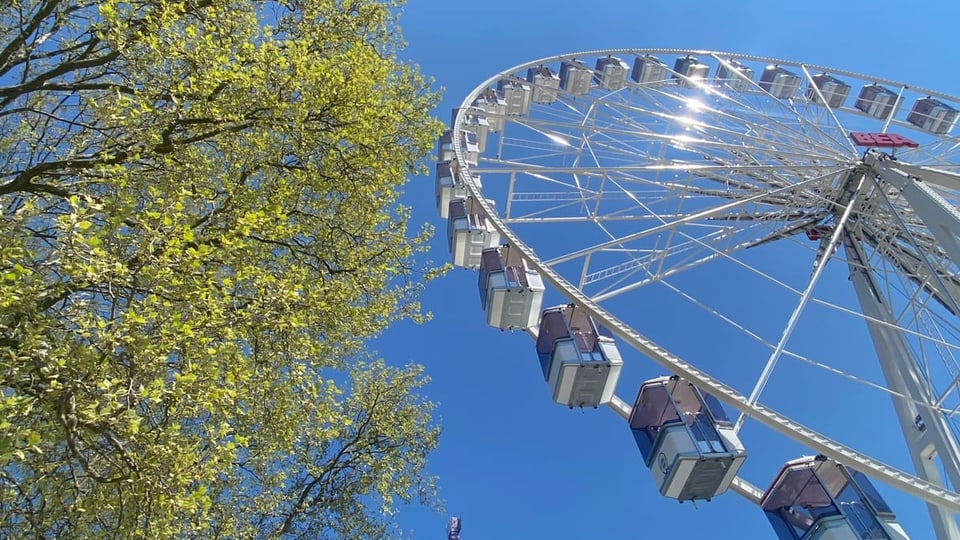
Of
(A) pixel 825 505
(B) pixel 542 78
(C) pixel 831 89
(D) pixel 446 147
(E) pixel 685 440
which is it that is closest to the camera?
(A) pixel 825 505

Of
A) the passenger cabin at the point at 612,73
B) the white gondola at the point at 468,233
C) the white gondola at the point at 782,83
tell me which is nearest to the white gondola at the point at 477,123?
the white gondola at the point at 468,233

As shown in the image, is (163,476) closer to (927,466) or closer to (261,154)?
(261,154)

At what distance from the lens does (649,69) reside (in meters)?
21.8

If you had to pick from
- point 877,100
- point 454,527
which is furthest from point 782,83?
point 454,527

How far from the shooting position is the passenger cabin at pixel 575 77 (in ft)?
69.2

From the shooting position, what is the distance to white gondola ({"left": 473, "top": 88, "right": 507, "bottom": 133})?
57.5 ft

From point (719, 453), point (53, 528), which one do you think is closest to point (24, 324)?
point (53, 528)

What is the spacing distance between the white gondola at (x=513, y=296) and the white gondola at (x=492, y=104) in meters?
8.77

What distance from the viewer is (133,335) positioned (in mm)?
3934

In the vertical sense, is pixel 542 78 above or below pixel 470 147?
above

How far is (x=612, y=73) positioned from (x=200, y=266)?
65.1ft

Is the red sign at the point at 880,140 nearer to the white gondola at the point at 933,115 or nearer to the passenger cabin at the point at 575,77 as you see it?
the white gondola at the point at 933,115

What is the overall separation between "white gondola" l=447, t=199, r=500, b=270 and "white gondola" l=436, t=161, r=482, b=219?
2.00 ft

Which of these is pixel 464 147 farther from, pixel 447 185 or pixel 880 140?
pixel 880 140
